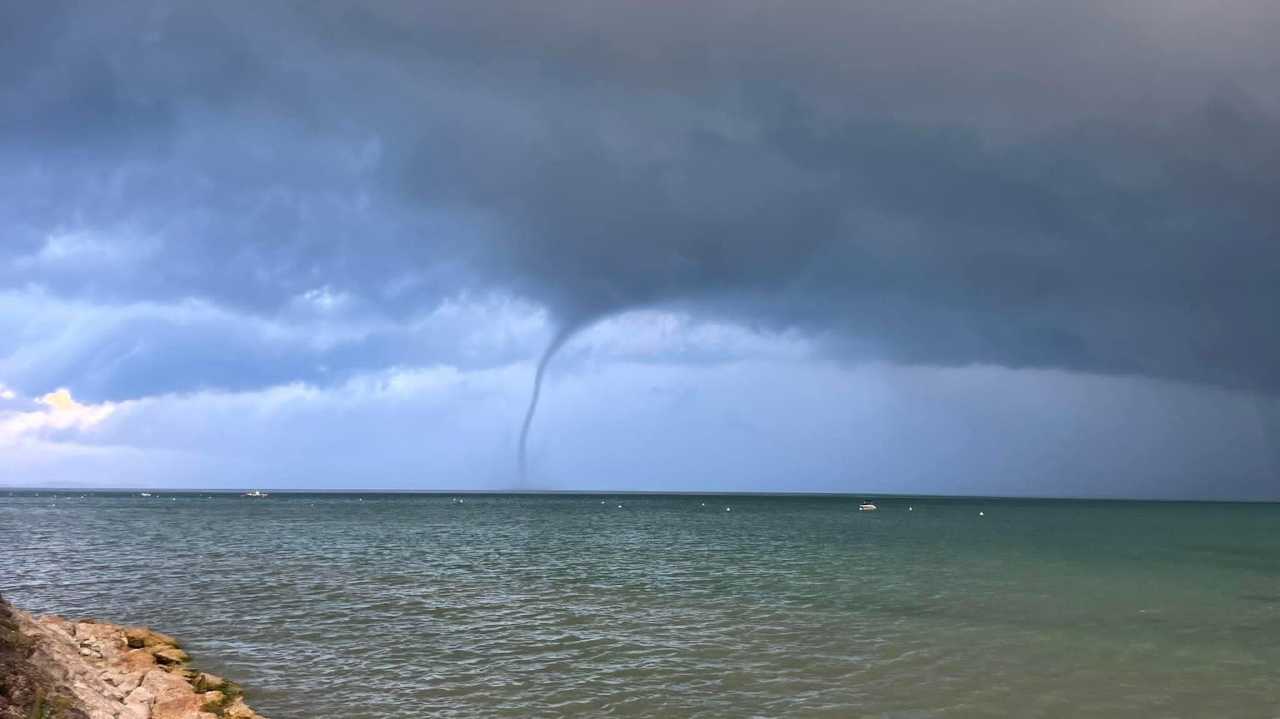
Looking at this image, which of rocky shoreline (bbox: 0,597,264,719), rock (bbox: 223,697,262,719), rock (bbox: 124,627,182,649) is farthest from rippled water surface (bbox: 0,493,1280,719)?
rocky shoreline (bbox: 0,597,264,719)

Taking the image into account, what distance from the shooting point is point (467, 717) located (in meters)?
21.9

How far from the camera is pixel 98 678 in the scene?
2030cm

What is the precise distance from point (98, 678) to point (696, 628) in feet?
74.6

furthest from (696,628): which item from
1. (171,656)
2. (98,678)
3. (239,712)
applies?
(98,678)

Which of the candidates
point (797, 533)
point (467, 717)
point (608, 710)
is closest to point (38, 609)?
point (467, 717)

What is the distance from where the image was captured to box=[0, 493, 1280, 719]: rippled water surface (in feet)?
78.4

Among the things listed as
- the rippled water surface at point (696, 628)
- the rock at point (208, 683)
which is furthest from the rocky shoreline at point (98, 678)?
the rippled water surface at point (696, 628)

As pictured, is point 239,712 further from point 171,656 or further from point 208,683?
point 171,656

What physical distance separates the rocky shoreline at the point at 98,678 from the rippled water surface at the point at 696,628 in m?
1.97

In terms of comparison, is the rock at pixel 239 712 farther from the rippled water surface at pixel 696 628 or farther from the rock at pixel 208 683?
the rock at pixel 208 683

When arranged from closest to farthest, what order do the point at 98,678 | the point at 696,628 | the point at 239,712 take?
the point at 98,678
the point at 239,712
the point at 696,628

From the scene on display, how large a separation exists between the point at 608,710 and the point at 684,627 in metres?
12.9

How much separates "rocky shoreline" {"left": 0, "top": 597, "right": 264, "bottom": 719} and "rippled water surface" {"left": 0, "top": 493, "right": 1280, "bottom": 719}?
1967 millimetres

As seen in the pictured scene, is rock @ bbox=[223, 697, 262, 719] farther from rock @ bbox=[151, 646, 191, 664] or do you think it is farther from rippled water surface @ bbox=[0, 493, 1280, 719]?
rock @ bbox=[151, 646, 191, 664]
